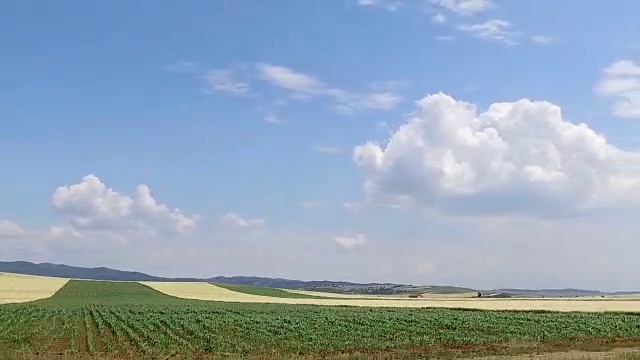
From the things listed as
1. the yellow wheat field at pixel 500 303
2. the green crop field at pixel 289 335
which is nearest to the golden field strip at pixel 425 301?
the yellow wheat field at pixel 500 303

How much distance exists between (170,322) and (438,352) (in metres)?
21.9

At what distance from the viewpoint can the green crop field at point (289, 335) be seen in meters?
31.7

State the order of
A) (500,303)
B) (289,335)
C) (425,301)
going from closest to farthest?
Result: (289,335) → (500,303) → (425,301)

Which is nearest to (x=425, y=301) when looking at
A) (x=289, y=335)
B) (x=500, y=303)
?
(x=500, y=303)

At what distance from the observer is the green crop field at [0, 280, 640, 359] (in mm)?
31734

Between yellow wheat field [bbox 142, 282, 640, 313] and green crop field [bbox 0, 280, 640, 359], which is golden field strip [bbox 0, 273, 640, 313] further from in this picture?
green crop field [bbox 0, 280, 640, 359]

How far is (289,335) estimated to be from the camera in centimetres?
3841

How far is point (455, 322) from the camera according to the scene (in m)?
47.7

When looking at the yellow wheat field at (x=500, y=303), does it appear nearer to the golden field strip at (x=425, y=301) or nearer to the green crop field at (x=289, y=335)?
the golden field strip at (x=425, y=301)

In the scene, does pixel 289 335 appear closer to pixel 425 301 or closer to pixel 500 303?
pixel 500 303

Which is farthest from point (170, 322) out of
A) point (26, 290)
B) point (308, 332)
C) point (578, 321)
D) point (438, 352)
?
point (26, 290)

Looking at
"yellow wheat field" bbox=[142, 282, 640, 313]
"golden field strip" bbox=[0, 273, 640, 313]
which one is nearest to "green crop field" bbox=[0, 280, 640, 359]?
"yellow wheat field" bbox=[142, 282, 640, 313]

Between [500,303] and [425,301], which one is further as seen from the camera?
[425,301]

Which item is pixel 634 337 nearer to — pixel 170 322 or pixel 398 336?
pixel 398 336
